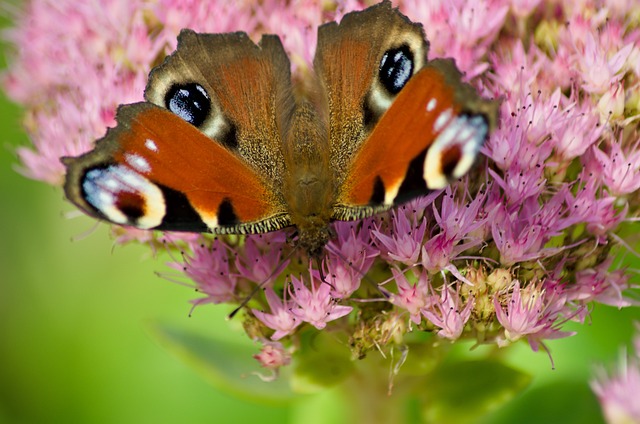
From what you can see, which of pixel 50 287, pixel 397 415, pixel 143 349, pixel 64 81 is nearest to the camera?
pixel 397 415

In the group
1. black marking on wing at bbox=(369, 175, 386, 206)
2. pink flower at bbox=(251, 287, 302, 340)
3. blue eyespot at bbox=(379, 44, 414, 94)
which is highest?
blue eyespot at bbox=(379, 44, 414, 94)

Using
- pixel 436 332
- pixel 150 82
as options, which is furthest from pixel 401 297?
pixel 150 82

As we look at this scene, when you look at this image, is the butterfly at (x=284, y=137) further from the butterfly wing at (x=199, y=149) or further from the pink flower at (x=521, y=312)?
the pink flower at (x=521, y=312)

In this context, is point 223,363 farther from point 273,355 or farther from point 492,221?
point 492,221

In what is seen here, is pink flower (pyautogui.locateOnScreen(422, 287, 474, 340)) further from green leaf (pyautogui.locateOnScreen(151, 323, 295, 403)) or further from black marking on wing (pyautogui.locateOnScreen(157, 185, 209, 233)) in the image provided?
green leaf (pyautogui.locateOnScreen(151, 323, 295, 403))

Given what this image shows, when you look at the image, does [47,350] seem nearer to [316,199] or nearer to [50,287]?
[50,287]

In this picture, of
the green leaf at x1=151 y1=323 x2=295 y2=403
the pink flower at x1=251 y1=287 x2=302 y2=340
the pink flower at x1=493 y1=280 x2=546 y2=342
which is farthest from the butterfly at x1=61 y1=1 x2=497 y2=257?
the green leaf at x1=151 y1=323 x2=295 y2=403
